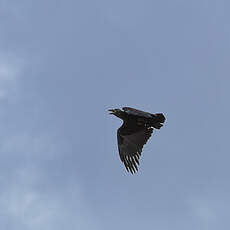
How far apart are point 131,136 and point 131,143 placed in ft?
1.25

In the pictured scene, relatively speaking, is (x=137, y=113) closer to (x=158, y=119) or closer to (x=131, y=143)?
(x=158, y=119)

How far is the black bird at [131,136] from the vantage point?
81.5ft

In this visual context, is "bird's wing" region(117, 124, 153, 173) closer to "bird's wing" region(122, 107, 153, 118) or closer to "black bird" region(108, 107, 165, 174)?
"black bird" region(108, 107, 165, 174)

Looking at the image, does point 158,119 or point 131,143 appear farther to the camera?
point 131,143

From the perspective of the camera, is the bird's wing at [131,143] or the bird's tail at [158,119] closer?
the bird's tail at [158,119]

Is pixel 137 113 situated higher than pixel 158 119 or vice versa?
pixel 137 113

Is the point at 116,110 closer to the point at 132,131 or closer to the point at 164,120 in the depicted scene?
the point at 132,131

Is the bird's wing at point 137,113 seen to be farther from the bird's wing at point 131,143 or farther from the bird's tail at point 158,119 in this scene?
the bird's wing at point 131,143

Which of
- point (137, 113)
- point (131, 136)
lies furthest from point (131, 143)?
point (137, 113)

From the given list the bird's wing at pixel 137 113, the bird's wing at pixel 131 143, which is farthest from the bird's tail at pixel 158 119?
the bird's wing at pixel 131 143

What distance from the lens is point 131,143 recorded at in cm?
2552

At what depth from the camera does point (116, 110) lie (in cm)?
2544

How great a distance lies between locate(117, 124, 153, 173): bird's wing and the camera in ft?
81.8

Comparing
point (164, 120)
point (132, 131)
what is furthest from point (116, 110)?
point (164, 120)
